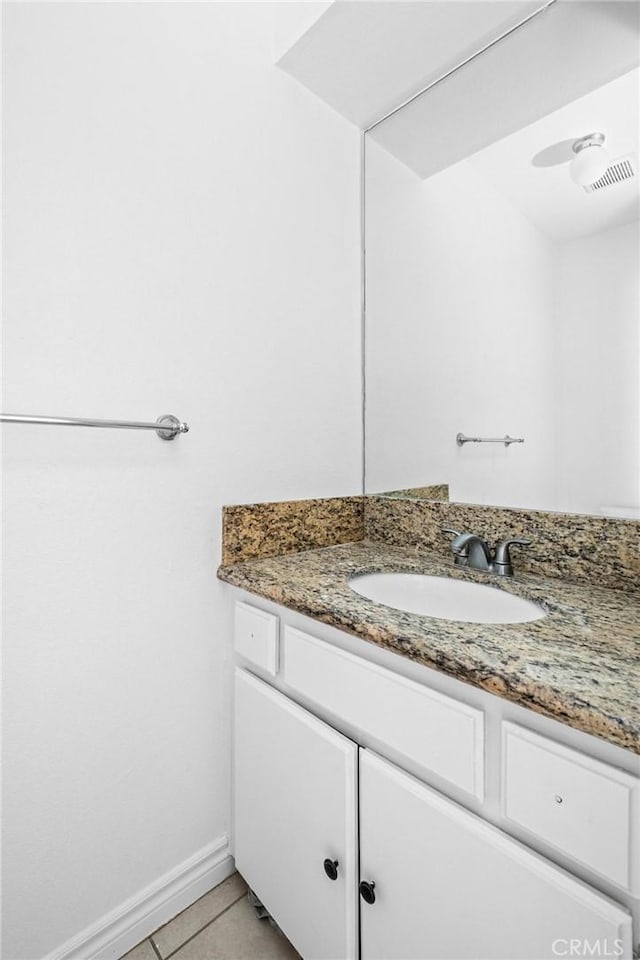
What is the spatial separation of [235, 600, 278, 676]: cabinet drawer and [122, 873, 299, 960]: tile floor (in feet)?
1.99

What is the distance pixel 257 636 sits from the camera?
103 centimetres

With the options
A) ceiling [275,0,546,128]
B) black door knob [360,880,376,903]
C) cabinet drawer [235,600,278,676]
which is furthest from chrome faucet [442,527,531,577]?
ceiling [275,0,546,128]

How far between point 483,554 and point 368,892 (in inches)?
27.3

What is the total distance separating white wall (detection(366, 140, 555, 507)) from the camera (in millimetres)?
1102

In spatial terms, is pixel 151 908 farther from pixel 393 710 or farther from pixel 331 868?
pixel 393 710

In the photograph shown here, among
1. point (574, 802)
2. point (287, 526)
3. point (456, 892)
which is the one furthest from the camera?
point (287, 526)

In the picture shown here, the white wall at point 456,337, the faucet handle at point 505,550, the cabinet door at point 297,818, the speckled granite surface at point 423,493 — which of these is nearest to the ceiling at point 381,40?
the white wall at point 456,337

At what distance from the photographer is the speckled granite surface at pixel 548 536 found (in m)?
0.96

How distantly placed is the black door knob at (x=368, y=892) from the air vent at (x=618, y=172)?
1.43m

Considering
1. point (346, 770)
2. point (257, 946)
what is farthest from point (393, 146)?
point (257, 946)

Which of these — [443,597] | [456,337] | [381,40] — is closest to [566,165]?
[456,337]

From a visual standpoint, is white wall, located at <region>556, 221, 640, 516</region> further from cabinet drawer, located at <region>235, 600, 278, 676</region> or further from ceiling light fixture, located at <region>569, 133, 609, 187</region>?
cabinet drawer, located at <region>235, 600, 278, 676</region>

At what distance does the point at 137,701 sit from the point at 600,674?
92 cm

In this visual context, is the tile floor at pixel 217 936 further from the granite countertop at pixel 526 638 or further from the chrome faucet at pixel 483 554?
the chrome faucet at pixel 483 554
